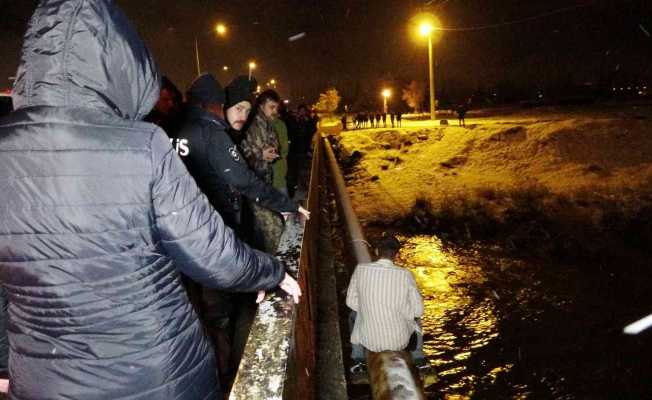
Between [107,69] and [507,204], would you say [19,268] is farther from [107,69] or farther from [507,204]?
[507,204]

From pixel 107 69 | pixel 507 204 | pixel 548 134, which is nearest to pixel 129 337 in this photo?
pixel 107 69

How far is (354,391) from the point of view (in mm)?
4543

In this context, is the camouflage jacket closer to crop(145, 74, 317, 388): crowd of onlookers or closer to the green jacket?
crop(145, 74, 317, 388): crowd of onlookers

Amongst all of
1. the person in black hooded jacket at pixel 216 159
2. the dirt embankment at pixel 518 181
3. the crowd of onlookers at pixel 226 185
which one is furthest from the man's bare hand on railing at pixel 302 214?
the dirt embankment at pixel 518 181

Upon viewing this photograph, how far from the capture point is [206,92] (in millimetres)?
3447

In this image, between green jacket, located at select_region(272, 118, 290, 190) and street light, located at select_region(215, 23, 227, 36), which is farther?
street light, located at select_region(215, 23, 227, 36)

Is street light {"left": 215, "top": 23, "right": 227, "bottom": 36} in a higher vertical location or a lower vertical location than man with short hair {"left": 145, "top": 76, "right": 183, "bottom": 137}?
higher

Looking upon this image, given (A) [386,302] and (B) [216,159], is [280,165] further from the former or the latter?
(B) [216,159]

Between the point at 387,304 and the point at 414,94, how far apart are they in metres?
89.5

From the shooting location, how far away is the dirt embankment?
547 inches

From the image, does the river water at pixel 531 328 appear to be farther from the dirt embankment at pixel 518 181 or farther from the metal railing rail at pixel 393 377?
the dirt embankment at pixel 518 181

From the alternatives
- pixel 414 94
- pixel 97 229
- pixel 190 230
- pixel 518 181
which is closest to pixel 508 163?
pixel 518 181

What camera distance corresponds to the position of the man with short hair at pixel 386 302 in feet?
13.4

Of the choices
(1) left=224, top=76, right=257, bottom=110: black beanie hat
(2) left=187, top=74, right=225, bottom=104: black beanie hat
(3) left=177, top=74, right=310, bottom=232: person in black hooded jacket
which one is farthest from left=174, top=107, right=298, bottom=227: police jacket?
(1) left=224, top=76, right=257, bottom=110: black beanie hat
